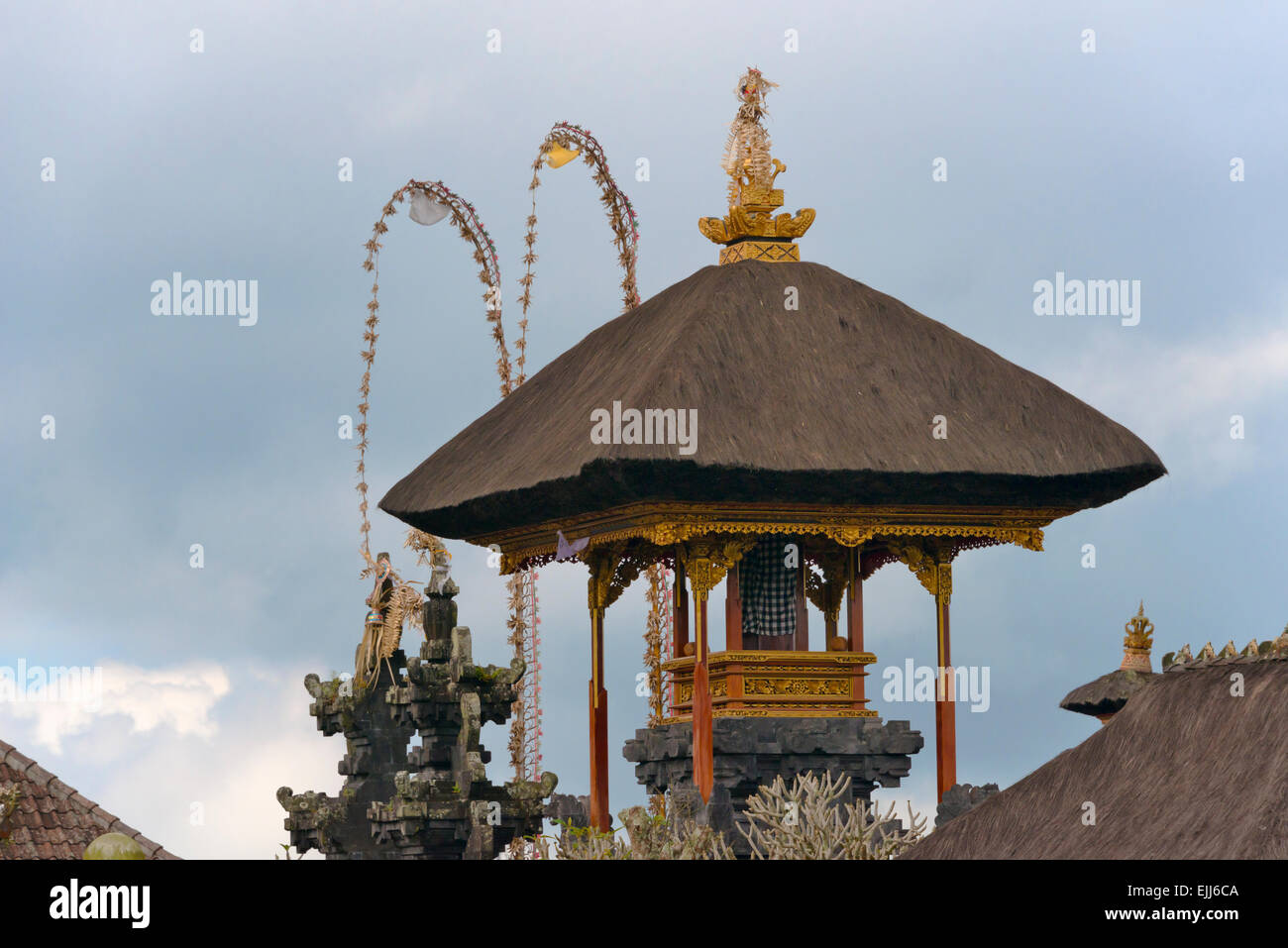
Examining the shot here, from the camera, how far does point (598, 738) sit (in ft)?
91.2

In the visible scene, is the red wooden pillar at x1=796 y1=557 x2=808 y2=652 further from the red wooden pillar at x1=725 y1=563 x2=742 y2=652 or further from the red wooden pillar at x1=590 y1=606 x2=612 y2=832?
the red wooden pillar at x1=590 y1=606 x2=612 y2=832

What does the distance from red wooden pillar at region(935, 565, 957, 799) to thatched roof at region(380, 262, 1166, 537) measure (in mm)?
1107

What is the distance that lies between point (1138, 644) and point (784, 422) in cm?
495

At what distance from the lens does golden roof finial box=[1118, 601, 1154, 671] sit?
26422mm

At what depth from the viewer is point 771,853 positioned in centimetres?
2289

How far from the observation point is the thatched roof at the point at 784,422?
24.5 m

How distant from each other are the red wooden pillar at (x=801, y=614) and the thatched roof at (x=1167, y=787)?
23.4 feet

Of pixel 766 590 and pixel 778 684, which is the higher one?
pixel 766 590

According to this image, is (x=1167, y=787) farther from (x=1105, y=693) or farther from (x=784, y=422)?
(x=1105, y=693)

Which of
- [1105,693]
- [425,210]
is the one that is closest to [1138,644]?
[1105,693]
